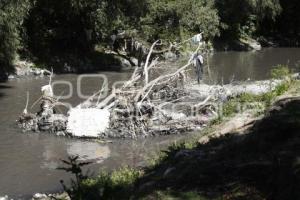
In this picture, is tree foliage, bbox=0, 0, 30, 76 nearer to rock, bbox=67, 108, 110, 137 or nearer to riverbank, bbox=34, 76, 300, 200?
rock, bbox=67, 108, 110, 137

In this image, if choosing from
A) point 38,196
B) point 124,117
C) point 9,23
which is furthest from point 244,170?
point 9,23

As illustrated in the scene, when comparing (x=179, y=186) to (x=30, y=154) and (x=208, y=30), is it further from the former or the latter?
(x=208, y=30)

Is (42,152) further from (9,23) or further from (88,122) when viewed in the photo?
(9,23)

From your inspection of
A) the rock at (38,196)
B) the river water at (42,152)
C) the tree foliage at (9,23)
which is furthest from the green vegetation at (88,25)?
the rock at (38,196)

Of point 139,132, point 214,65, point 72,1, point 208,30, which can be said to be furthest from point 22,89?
point 208,30

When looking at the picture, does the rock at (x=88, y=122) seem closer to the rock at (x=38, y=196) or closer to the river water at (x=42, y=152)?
the river water at (x=42, y=152)

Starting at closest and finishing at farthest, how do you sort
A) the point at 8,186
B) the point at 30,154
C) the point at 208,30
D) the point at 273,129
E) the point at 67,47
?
the point at 273,129, the point at 8,186, the point at 30,154, the point at 67,47, the point at 208,30

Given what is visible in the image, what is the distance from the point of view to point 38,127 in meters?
17.1

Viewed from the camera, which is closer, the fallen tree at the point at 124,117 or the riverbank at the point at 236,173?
the riverbank at the point at 236,173

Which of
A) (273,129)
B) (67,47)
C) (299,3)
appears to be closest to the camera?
(273,129)

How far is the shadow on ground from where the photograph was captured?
18.7 feet

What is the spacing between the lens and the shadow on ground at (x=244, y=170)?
5.71 meters

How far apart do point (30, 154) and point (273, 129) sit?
8936mm

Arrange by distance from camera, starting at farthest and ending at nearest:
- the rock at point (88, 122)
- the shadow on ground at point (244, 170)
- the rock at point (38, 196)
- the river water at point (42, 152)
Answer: the rock at point (88, 122) < the river water at point (42, 152) < the rock at point (38, 196) < the shadow on ground at point (244, 170)
